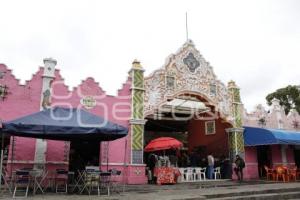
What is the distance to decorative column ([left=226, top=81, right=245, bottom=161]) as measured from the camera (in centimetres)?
1720

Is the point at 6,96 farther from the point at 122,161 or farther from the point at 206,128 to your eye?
the point at 206,128

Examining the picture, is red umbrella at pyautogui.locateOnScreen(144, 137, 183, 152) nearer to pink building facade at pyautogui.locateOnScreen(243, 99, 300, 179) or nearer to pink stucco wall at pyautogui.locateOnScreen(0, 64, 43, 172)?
pink stucco wall at pyautogui.locateOnScreen(0, 64, 43, 172)

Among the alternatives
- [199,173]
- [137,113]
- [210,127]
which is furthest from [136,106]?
[210,127]

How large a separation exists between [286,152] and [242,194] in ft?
33.1

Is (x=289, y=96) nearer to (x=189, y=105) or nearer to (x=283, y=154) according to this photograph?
(x=283, y=154)

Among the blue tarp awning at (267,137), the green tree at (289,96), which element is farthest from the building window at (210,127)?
the green tree at (289,96)

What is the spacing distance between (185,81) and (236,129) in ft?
13.3

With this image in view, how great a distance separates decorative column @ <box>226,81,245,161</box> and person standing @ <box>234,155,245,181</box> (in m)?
1.04

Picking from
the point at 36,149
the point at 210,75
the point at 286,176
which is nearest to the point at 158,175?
the point at 36,149

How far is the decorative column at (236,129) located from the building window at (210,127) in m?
1.53

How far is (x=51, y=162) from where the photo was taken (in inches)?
485

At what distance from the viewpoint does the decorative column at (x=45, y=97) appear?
12.1 meters

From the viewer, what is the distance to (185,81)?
15.9 metres

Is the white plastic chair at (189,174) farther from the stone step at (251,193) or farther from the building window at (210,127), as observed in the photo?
the stone step at (251,193)
